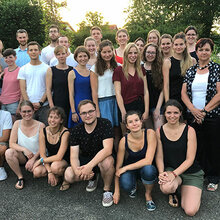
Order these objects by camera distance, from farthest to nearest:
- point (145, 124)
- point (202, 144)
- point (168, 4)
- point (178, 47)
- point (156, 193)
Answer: point (168, 4) < point (145, 124) < point (178, 47) < point (202, 144) < point (156, 193)

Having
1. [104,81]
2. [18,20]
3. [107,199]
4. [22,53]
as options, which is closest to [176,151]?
[107,199]

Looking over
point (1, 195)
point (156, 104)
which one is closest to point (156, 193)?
point (156, 104)

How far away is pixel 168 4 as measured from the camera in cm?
2889

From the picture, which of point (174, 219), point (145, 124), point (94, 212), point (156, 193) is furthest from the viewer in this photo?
point (145, 124)

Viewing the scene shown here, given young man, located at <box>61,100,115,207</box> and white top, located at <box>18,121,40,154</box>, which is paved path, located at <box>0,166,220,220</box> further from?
white top, located at <box>18,121,40,154</box>

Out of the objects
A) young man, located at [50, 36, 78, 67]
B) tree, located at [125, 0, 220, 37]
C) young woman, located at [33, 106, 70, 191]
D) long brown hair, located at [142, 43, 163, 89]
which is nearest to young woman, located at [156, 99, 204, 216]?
long brown hair, located at [142, 43, 163, 89]

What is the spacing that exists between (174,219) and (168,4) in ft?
99.9

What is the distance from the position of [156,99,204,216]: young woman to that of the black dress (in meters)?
1.93

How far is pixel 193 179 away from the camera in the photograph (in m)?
3.26

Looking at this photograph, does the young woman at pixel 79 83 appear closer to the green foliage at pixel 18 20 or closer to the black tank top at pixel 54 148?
the black tank top at pixel 54 148

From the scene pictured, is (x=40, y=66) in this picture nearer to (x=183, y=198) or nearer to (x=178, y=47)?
(x=178, y=47)

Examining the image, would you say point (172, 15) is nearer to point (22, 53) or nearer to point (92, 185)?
point (22, 53)

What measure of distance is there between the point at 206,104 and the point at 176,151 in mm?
912

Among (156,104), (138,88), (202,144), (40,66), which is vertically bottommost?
(202,144)
